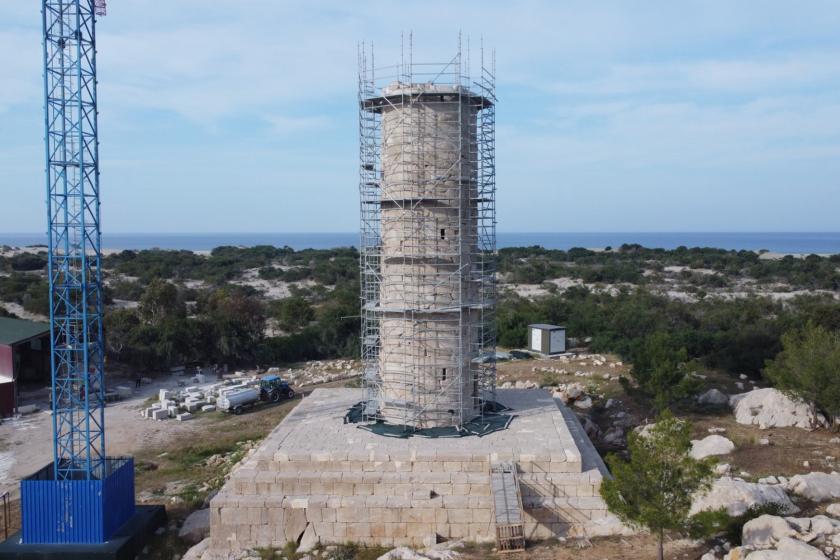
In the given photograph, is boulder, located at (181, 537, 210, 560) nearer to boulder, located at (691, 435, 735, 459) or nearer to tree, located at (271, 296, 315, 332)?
boulder, located at (691, 435, 735, 459)

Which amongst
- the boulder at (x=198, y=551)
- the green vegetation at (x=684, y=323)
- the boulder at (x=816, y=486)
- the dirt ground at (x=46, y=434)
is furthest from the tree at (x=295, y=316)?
the boulder at (x=816, y=486)

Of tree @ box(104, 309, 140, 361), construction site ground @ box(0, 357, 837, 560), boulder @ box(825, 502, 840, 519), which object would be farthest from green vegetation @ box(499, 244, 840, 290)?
boulder @ box(825, 502, 840, 519)

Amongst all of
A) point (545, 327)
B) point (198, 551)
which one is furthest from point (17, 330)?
point (545, 327)

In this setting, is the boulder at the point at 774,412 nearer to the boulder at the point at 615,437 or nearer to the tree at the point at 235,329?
the boulder at the point at 615,437

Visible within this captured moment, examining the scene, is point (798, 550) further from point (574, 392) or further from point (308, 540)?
point (574, 392)

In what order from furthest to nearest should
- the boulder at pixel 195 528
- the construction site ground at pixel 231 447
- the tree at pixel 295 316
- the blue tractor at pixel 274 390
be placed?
the tree at pixel 295 316 → the blue tractor at pixel 274 390 → the boulder at pixel 195 528 → the construction site ground at pixel 231 447

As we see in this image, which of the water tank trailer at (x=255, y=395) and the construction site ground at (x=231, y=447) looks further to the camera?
the water tank trailer at (x=255, y=395)
